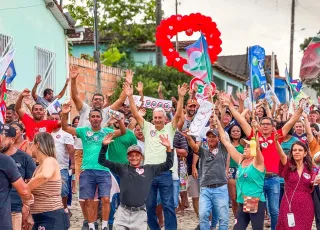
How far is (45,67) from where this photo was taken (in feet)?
68.2

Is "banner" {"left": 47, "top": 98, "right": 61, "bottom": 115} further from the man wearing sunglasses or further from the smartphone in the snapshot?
the smartphone

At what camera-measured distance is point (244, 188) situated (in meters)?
9.96

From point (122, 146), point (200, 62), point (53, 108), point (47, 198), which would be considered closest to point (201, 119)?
point (122, 146)

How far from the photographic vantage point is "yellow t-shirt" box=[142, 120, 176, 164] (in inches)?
440

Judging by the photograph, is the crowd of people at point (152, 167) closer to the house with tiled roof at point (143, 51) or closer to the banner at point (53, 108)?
the banner at point (53, 108)

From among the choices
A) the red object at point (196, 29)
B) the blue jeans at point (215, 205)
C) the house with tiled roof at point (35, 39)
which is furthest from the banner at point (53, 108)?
the house with tiled roof at point (35, 39)

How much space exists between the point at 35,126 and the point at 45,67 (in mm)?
9213

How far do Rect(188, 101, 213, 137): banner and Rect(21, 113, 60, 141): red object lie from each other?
7.52ft

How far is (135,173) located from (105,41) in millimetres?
30695

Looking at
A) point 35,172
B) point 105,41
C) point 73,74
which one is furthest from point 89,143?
point 105,41

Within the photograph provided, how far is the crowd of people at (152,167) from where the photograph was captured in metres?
8.25

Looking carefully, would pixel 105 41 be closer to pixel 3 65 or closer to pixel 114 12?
pixel 114 12

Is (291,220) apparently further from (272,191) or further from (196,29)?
(196,29)

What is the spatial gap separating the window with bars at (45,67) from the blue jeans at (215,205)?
33.6ft
